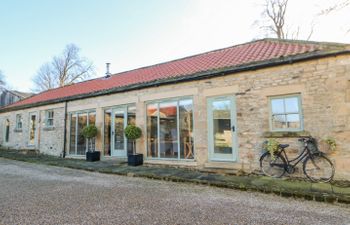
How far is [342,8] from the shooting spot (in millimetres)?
8383

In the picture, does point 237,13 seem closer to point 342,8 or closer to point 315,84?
point 342,8

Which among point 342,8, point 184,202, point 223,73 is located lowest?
point 184,202

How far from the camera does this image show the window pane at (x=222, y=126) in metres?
7.34

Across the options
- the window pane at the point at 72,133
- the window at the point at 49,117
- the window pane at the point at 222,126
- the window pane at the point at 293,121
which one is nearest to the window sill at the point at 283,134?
the window pane at the point at 293,121

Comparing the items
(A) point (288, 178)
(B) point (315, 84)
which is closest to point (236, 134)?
(A) point (288, 178)

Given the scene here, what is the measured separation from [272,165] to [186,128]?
319cm

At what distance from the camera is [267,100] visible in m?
6.69

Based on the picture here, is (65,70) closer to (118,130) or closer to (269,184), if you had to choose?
(118,130)

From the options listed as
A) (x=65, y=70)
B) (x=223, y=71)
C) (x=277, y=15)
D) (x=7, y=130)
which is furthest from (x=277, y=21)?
(x=65, y=70)

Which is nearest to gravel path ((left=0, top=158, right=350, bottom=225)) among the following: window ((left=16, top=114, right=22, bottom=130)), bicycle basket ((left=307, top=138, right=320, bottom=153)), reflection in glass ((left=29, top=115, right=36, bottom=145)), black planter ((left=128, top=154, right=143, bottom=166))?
bicycle basket ((left=307, top=138, right=320, bottom=153))

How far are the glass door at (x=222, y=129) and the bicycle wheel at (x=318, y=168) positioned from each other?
2020 millimetres

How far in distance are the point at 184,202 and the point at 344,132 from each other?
180 inches

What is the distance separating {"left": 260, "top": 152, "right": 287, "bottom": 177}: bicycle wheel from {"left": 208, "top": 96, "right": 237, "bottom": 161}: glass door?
0.91 m

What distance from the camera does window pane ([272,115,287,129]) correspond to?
256 inches
